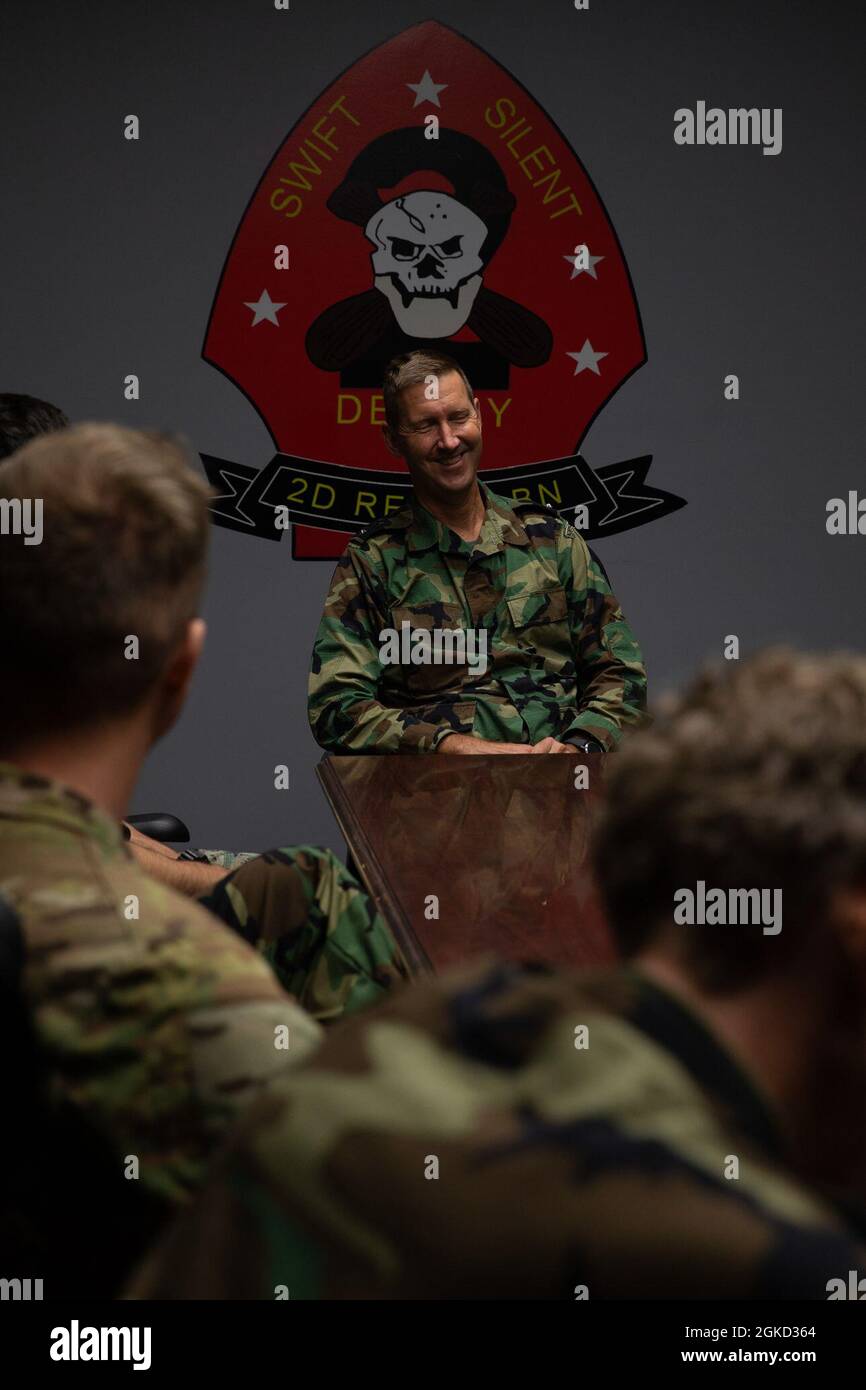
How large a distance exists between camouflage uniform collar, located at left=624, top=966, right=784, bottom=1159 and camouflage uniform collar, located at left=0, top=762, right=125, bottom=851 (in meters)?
0.44

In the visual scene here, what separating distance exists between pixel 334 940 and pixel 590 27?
11.2 feet

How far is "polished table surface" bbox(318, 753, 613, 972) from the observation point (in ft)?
4.88

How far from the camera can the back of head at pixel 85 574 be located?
100 cm

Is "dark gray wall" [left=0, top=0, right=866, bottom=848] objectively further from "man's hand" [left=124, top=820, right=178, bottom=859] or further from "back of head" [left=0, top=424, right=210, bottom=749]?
"back of head" [left=0, top=424, right=210, bottom=749]

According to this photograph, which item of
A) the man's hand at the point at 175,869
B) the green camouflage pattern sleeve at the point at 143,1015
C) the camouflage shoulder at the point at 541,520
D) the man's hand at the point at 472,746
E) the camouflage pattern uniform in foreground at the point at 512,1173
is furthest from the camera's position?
the camouflage shoulder at the point at 541,520

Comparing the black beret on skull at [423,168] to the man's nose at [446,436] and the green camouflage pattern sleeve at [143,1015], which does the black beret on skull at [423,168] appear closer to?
the man's nose at [446,436]

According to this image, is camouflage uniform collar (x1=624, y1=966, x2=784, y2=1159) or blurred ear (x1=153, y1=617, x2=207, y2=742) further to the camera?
blurred ear (x1=153, y1=617, x2=207, y2=742)

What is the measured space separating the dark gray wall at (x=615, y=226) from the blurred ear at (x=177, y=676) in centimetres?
311
